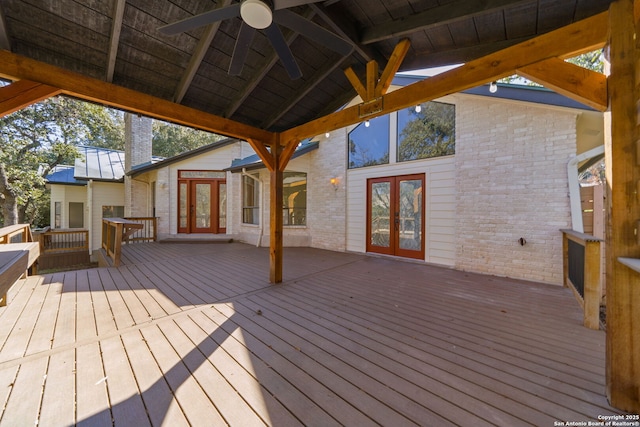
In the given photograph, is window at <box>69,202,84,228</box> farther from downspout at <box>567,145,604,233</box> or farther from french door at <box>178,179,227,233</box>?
downspout at <box>567,145,604,233</box>

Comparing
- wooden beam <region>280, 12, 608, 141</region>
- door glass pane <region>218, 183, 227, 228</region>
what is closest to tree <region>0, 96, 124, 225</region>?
door glass pane <region>218, 183, 227, 228</region>

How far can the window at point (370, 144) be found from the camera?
648 centimetres

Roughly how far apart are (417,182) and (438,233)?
1273 millimetres

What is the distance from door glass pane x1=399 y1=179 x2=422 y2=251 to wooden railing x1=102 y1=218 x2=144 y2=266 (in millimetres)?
6102

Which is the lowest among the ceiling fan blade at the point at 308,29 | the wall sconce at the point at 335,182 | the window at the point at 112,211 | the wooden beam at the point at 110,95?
the window at the point at 112,211

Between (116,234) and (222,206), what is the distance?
15.1 ft

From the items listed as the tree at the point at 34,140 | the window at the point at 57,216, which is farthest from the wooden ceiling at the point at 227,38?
the window at the point at 57,216

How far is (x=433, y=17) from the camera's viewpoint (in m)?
2.58

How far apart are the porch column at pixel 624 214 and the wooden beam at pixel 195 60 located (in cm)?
313

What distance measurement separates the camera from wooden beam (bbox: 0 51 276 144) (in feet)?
6.97

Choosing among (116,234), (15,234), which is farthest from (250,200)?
(15,234)

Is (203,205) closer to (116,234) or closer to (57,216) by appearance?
(116,234)

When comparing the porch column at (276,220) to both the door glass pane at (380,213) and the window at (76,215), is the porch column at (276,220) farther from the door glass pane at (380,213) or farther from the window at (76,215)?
the window at (76,215)

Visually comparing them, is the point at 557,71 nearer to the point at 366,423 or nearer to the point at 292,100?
the point at 366,423
